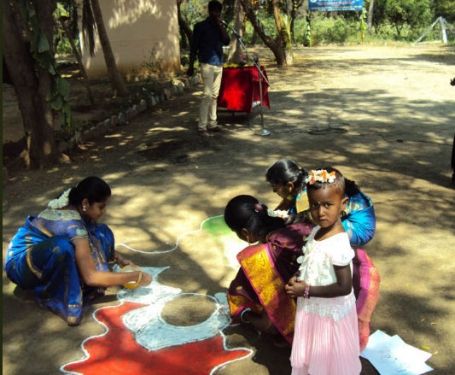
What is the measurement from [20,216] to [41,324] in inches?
76.3

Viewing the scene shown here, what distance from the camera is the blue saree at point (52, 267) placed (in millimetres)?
2852

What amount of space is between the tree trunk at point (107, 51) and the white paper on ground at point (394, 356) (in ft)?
28.0

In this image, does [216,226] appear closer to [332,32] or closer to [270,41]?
[270,41]

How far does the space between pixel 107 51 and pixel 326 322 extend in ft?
29.1

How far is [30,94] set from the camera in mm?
5902

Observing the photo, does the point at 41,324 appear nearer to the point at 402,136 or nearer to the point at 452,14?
the point at 402,136

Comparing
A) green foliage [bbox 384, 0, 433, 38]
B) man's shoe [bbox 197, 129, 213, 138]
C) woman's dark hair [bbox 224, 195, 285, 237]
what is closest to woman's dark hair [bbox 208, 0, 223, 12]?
man's shoe [bbox 197, 129, 213, 138]

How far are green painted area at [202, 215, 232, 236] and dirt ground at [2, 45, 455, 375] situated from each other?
0.10 m

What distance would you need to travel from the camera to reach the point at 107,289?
10.8 feet

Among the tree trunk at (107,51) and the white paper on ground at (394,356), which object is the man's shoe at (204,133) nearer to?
the tree trunk at (107,51)

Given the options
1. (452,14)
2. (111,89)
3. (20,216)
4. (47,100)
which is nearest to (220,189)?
(20,216)

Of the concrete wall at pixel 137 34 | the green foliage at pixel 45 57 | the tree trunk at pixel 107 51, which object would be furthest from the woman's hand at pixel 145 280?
the concrete wall at pixel 137 34

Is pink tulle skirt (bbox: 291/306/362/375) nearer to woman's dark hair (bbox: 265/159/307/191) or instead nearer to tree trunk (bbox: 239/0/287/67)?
woman's dark hair (bbox: 265/159/307/191)

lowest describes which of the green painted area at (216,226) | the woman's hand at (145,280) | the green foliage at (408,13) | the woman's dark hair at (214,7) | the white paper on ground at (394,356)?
the white paper on ground at (394,356)
